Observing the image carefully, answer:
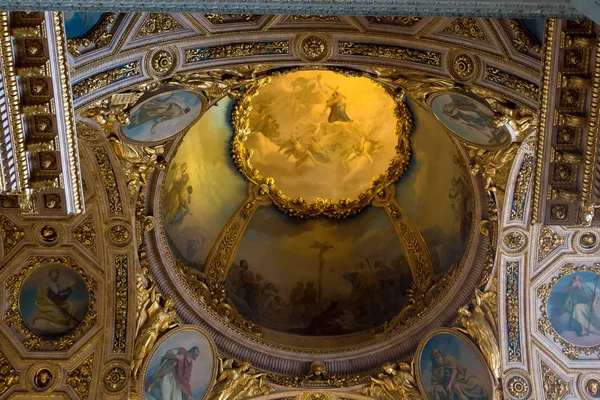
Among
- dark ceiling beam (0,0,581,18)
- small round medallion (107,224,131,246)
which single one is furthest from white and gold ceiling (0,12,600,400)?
dark ceiling beam (0,0,581,18)

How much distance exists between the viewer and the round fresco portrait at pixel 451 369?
48.9 ft

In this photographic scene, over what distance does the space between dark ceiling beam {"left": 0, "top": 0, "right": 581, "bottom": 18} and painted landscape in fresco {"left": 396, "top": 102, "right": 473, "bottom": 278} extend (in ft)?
25.9

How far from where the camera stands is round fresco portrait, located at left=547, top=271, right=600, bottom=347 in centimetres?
1465

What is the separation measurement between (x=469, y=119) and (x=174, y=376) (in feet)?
22.6

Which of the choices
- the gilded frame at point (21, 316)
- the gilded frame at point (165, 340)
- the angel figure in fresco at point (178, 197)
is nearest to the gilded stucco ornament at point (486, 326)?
the gilded frame at point (165, 340)

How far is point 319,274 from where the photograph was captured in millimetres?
17859

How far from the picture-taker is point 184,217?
1627cm

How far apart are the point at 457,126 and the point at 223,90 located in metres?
3.65

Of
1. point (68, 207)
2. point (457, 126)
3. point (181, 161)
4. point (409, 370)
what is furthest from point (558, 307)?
point (68, 207)

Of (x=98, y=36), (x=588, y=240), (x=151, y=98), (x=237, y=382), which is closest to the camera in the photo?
(x=98, y=36)

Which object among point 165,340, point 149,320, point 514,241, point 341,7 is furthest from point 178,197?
point 341,7

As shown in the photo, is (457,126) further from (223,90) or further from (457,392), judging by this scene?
(457,392)

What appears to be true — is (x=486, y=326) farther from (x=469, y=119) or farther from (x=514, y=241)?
(x=469, y=119)

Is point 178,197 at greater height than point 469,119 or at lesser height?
lesser
